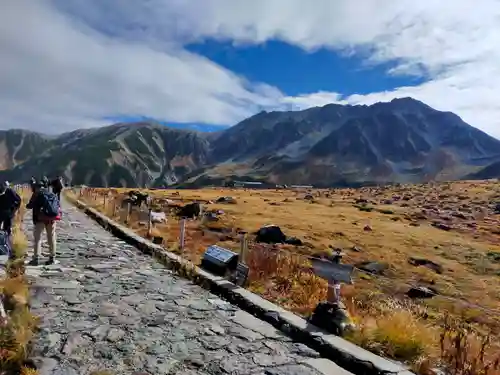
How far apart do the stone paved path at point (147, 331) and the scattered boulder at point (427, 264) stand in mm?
18922

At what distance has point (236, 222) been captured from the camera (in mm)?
34531

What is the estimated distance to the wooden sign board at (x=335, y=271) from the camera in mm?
7668

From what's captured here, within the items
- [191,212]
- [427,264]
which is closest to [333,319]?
[427,264]

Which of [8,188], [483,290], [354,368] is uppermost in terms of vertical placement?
[8,188]

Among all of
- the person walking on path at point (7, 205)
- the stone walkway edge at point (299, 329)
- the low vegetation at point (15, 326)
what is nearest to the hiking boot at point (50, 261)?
the low vegetation at point (15, 326)

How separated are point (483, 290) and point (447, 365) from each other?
1818cm

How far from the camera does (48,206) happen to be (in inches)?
473

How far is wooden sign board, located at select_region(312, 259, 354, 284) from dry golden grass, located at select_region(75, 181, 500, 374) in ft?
2.75

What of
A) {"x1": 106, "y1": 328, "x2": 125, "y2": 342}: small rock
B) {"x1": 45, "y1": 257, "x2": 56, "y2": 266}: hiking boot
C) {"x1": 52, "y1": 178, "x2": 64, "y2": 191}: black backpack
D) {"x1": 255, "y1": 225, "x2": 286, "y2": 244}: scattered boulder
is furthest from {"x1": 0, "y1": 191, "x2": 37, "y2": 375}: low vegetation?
{"x1": 255, "y1": 225, "x2": 286, "y2": 244}: scattered boulder

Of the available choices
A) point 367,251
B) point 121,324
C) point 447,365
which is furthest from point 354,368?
point 367,251

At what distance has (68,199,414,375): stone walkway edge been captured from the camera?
6.36 meters

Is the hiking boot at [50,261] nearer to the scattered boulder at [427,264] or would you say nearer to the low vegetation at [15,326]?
the low vegetation at [15,326]

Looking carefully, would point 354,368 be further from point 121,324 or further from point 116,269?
point 116,269

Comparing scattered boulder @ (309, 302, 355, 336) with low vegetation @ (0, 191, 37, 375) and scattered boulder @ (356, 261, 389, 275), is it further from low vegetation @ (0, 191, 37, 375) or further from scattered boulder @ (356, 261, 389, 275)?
scattered boulder @ (356, 261, 389, 275)
